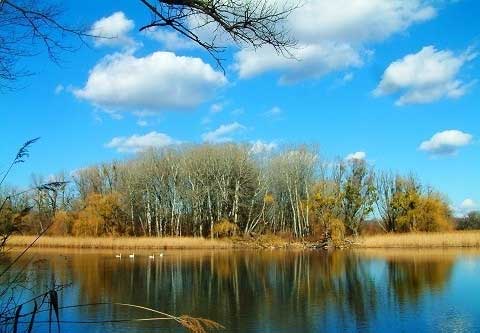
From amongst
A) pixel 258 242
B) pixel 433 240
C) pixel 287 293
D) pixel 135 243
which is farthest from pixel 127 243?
pixel 287 293

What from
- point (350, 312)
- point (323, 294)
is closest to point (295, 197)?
point (323, 294)

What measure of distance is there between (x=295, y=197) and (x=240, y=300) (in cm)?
3364

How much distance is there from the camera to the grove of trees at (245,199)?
143 ft

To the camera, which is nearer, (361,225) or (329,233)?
(329,233)

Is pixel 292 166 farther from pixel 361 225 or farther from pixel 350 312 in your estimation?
pixel 350 312

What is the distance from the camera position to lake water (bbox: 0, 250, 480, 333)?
1121cm

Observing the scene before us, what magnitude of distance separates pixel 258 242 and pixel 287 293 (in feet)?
83.9

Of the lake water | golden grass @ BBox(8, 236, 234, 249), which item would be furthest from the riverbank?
the lake water

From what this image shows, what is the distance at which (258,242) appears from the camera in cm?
4166

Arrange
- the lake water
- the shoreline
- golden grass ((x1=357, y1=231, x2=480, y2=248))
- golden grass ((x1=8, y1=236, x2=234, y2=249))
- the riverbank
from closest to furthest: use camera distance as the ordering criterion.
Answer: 1. the lake water
2. golden grass ((x1=357, y1=231, x2=480, y2=248))
3. the shoreline
4. the riverbank
5. golden grass ((x1=8, y1=236, x2=234, y2=249))

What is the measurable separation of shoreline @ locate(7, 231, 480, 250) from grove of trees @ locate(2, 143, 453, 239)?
1875 millimetres

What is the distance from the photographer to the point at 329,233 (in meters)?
42.3

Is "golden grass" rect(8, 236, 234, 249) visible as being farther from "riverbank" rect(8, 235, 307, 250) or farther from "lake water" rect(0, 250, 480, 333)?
"lake water" rect(0, 250, 480, 333)

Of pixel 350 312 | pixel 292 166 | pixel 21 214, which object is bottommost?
pixel 350 312
